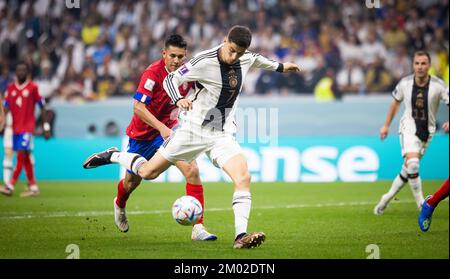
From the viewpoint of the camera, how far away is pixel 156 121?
336 inches

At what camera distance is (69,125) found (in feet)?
60.5

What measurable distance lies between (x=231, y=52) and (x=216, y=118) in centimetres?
71

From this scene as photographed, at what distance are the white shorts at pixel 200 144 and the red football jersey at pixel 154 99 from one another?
57 cm

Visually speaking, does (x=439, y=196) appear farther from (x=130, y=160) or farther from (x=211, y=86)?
(x=130, y=160)

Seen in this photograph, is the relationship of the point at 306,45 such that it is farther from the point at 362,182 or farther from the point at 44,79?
the point at 44,79

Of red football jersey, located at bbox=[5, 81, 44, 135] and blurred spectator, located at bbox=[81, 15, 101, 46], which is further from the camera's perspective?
blurred spectator, located at bbox=[81, 15, 101, 46]

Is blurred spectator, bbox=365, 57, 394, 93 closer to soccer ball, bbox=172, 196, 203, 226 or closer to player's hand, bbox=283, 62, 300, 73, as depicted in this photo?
player's hand, bbox=283, 62, 300, 73

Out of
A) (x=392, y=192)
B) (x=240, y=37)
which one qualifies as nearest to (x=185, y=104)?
(x=240, y=37)

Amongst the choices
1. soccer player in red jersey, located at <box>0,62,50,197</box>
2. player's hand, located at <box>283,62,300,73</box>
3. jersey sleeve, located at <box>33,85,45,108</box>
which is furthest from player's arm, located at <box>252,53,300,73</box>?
soccer player in red jersey, located at <box>0,62,50,197</box>

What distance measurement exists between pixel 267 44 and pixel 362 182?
187 inches

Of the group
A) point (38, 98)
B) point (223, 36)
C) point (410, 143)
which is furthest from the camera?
point (223, 36)

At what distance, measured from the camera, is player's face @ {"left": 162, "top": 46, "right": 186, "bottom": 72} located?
28.8 feet
